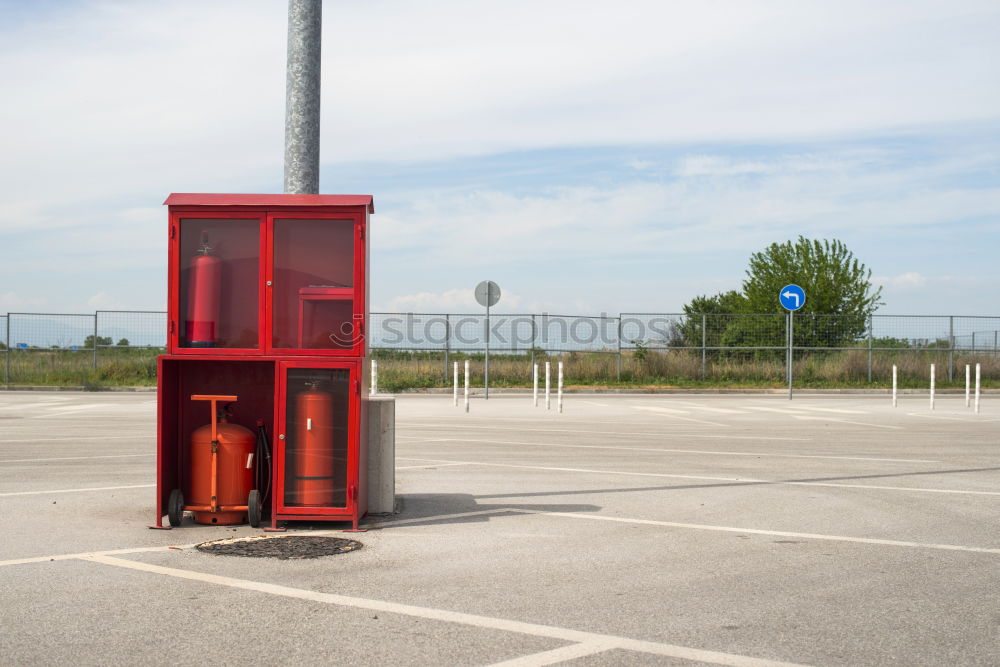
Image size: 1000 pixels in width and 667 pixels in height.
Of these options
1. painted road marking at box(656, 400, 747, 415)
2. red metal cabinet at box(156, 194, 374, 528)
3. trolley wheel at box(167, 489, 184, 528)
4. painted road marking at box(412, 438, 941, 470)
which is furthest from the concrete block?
painted road marking at box(656, 400, 747, 415)

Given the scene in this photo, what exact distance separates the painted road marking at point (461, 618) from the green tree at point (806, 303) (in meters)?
32.6

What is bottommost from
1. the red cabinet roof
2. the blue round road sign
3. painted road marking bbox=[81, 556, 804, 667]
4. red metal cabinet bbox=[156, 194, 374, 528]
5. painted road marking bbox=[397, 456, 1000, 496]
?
painted road marking bbox=[81, 556, 804, 667]

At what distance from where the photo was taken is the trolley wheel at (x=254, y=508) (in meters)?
8.09

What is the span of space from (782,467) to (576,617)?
299 inches

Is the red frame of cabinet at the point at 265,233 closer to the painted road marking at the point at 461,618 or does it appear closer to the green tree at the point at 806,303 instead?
the painted road marking at the point at 461,618

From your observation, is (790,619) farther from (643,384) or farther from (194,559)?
(643,384)

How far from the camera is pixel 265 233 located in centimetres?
820

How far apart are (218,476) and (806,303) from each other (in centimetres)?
4419

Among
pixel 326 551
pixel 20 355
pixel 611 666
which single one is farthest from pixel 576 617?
pixel 20 355

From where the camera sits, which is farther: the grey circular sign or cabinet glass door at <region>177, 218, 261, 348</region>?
the grey circular sign

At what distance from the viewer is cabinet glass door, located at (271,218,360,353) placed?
323 inches

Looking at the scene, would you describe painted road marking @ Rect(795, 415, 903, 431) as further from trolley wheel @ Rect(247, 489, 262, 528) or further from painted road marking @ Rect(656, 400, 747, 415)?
trolley wheel @ Rect(247, 489, 262, 528)

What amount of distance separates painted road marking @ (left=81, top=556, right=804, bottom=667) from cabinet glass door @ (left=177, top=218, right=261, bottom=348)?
2075 mm

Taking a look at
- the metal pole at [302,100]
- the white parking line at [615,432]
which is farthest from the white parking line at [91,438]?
the metal pole at [302,100]
